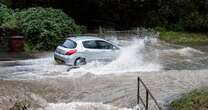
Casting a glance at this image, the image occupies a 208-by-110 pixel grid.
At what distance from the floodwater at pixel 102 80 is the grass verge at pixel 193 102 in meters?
0.66

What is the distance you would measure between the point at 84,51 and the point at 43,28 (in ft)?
26.5

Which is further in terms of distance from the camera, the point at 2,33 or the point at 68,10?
the point at 68,10

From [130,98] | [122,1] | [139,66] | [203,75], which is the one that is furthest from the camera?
[122,1]

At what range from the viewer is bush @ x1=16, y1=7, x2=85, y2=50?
97.5 ft

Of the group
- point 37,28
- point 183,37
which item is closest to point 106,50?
point 37,28

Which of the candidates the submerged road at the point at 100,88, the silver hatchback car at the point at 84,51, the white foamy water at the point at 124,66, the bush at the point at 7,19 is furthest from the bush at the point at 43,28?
the submerged road at the point at 100,88

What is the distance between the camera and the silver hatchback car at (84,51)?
74.1 feet

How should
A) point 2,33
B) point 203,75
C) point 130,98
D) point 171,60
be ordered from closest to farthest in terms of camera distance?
point 130,98, point 203,75, point 171,60, point 2,33

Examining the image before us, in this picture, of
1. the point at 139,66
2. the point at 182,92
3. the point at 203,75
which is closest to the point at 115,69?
the point at 139,66

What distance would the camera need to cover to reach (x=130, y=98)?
54.3 feet

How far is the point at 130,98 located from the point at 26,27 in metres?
15.6

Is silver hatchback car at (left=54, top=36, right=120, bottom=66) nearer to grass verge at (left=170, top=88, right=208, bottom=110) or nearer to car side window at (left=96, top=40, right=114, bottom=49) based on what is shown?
car side window at (left=96, top=40, right=114, bottom=49)

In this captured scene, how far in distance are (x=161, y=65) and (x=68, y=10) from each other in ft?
59.2

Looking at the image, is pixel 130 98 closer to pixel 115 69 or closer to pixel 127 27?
pixel 115 69
